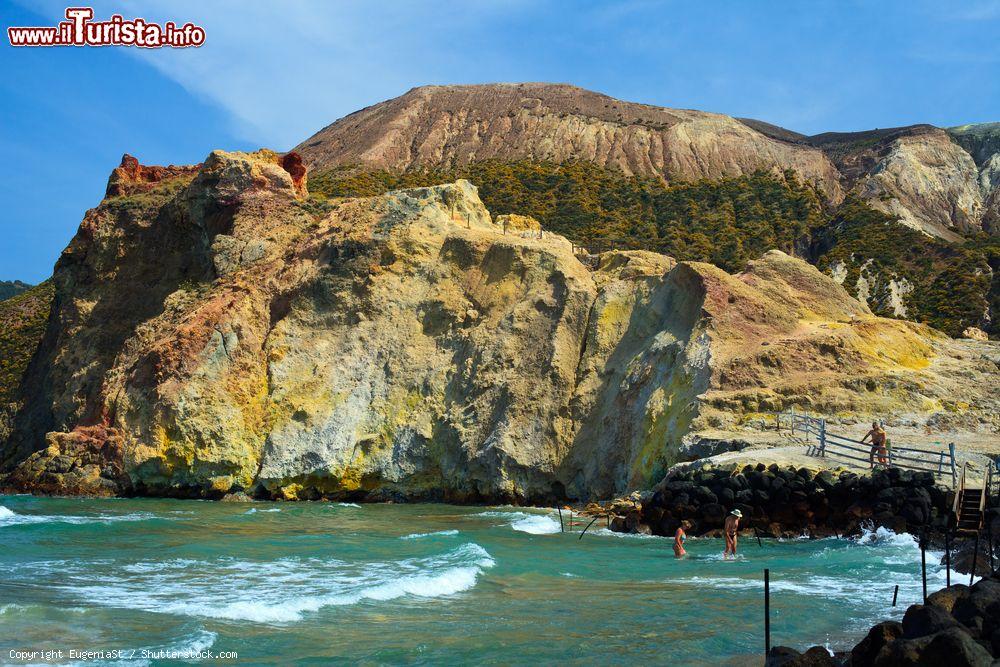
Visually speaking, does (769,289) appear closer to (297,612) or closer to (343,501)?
(343,501)

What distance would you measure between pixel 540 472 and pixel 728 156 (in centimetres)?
7110

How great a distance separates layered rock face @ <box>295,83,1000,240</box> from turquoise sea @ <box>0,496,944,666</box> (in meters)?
73.6

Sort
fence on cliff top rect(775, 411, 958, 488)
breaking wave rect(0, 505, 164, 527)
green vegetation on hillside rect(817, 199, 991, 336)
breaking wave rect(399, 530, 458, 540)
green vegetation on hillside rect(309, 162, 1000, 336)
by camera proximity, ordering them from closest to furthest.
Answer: fence on cliff top rect(775, 411, 958, 488) → breaking wave rect(399, 530, 458, 540) → breaking wave rect(0, 505, 164, 527) → green vegetation on hillside rect(817, 199, 991, 336) → green vegetation on hillside rect(309, 162, 1000, 336)

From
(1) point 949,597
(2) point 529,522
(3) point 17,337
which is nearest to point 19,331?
(3) point 17,337

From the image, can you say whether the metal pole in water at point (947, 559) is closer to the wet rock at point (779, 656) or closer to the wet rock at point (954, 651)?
the wet rock at point (779, 656)

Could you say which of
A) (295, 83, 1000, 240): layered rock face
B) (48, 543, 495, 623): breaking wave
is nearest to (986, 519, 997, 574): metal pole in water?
(48, 543, 495, 623): breaking wave

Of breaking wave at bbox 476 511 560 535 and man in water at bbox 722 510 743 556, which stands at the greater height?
man in water at bbox 722 510 743 556

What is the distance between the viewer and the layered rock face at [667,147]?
92812mm

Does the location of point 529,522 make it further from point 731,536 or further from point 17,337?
point 17,337

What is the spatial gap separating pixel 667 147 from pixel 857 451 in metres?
76.8

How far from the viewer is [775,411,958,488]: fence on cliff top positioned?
21938 mm

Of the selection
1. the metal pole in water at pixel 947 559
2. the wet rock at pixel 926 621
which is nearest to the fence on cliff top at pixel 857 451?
the metal pole in water at pixel 947 559

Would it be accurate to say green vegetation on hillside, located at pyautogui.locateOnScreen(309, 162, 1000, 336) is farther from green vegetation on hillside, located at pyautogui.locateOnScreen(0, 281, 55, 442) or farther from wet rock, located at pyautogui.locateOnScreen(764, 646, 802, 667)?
wet rock, located at pyautogui.locateOnScreen(764, 646, 802, 667)

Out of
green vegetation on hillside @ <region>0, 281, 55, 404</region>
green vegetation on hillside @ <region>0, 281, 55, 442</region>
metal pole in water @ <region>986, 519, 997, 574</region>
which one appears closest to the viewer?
metal pole in water @ <region>986, 519, 997, 574</region>
